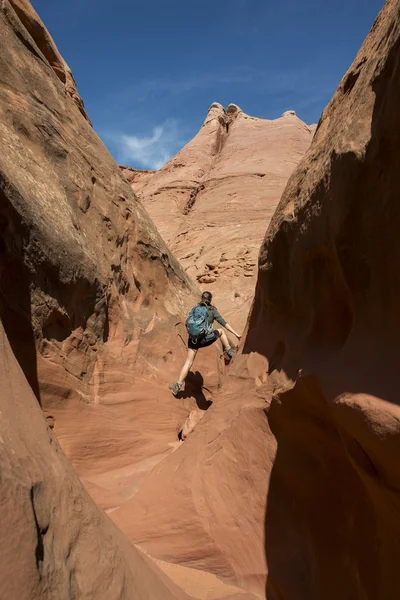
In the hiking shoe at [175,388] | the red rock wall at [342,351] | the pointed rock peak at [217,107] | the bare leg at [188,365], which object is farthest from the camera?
the pointed rock peak at [217,107]

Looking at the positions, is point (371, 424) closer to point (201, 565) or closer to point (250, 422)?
point (250, 422)

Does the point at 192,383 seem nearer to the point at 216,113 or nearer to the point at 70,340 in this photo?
the point at 70,340

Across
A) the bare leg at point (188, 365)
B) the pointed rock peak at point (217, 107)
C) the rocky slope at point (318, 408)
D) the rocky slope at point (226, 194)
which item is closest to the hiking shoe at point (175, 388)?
the bare leg at point (188, 365)

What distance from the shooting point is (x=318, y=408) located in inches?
91.7

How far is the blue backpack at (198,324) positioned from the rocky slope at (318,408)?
1.69 metres

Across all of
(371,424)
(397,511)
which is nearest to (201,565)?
(397,511)

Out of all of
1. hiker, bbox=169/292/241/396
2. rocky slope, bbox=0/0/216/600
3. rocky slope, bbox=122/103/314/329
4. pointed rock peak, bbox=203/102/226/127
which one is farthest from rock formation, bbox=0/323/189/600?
pointed rock peak, bbox=203/102/226/127

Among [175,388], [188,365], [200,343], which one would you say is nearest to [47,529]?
[175,388]

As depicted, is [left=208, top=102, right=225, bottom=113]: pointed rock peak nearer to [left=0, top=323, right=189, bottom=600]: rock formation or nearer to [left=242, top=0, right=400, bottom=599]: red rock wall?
[left=242, top=0, right=400, bottom=599]: red rock wall

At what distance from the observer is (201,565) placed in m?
2.75

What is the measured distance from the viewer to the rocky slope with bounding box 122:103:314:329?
34.4ft

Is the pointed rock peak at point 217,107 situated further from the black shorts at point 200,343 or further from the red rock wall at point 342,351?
the red rock wall at point 342,351

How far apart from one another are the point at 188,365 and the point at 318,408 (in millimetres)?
2999

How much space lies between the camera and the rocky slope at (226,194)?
10477 mm
